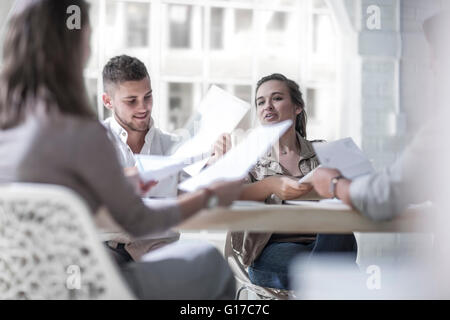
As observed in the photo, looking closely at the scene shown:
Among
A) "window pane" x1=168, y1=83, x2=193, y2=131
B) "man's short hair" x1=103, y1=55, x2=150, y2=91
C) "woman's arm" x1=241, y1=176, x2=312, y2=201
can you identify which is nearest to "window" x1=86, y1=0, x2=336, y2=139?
"window pane" x1=168, y1=83, x2=193, y2=131

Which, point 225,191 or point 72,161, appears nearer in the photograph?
point 72,161

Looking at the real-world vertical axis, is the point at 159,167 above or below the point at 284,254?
above

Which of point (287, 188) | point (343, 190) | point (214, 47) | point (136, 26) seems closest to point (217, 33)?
point (214, 47)

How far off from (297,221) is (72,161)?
0.48 metres

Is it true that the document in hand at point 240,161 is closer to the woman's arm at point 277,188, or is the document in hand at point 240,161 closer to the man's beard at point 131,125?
the woman's arm at point 277,188

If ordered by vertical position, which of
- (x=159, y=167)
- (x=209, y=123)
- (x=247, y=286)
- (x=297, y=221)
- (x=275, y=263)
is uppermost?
(x=209, y=123)

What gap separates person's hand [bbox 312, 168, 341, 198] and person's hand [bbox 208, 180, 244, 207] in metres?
0.26

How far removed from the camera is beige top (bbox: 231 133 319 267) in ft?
6.42

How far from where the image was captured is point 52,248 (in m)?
0.94

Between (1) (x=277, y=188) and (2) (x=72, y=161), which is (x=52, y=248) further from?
(1) (x=277, y=188)

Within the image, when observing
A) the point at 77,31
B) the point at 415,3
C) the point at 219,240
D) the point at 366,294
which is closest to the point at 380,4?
the point at 415,3

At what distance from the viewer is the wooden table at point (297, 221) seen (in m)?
1.14

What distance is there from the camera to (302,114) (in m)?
2.46
